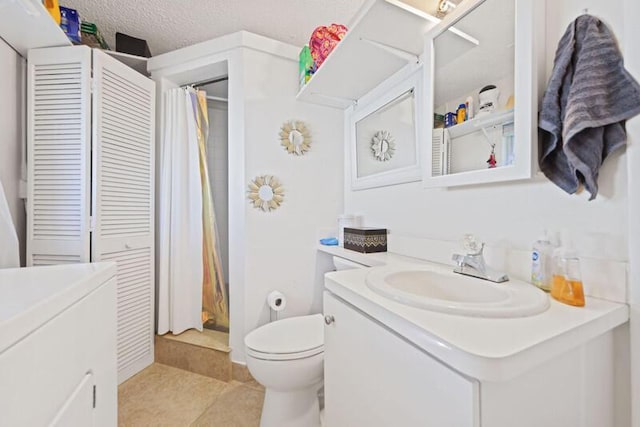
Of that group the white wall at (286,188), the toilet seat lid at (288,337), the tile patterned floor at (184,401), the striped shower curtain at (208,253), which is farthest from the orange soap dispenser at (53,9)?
the tile patterned floor at (184,401)

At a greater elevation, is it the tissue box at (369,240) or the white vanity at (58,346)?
the tissue box at (369,240)

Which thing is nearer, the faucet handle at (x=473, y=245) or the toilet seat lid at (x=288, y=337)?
the faucet handle at (x=473, y=245)

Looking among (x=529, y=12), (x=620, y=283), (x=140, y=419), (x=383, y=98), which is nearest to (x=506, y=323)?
(x=620, y=283)

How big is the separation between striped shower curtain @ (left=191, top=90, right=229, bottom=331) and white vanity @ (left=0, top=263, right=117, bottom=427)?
92 centimetres

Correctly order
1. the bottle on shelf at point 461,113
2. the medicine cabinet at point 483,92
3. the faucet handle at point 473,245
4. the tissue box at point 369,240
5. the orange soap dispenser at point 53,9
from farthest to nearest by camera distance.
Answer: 1. the tissue box at point 369,240
2. the orange soap dispenser at point 53,9
3. the bottle on shelf at point 461,113
4. the faucet handle at point 473,245
5. the medicine cabinet at point 483,92

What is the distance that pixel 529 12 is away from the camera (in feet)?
2.43

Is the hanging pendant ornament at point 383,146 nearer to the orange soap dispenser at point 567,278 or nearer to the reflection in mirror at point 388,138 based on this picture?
the reflection in mirror at point 388,138

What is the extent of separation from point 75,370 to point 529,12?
160cm

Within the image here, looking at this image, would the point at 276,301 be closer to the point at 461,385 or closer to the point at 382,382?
the point at 382,382

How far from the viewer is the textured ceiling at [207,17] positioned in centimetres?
157

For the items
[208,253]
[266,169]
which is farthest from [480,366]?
[208,253]

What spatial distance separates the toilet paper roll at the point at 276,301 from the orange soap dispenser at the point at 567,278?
1353 mm

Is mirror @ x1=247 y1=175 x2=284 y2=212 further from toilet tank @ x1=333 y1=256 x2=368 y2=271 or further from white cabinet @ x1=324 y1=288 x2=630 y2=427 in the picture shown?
white cabinet @ x1=324 y1=288 x2=630 y2=427

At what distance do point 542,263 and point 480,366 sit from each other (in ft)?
1.72
